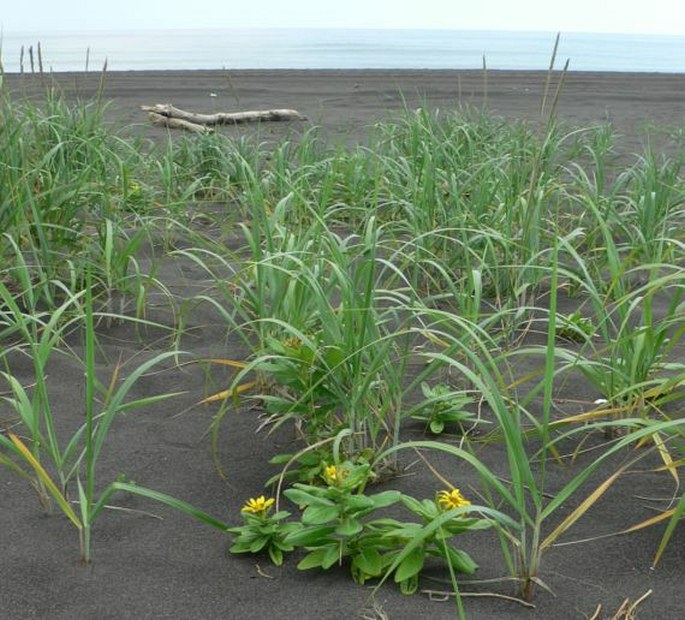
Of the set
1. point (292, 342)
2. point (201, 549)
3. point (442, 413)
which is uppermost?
point (292, 342)

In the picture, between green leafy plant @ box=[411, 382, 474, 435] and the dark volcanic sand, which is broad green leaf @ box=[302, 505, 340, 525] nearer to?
the dark volcanic sand

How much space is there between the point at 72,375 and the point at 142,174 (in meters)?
1.78

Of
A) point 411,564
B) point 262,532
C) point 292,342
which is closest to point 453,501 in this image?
point 411,564

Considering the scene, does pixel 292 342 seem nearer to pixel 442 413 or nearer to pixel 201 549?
pixel 442 413

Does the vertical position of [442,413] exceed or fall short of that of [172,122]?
it falls short

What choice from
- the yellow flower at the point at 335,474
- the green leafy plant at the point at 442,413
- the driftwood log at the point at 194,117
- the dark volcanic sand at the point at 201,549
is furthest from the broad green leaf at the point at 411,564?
the driftwood log at the point at 194,117

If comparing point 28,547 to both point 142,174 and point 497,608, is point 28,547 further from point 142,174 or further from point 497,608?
point 142,174

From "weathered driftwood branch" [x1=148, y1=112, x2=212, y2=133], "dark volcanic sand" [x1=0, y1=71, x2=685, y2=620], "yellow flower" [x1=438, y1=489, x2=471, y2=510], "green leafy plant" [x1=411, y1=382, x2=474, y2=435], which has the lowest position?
"dark volcanic sand" [x1=0, y1=71, x2=685, y2=620]

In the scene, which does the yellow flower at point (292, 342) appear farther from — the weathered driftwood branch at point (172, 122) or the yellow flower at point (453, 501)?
the weathered driftwood branch at point (172, 122)

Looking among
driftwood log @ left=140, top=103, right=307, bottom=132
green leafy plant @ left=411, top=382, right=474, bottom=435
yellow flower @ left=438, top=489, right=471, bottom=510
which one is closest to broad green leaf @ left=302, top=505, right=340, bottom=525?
yellow flower @ left=438, top=489, right=471, bottom=510

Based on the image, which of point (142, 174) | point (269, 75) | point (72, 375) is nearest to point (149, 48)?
point (269, 75)

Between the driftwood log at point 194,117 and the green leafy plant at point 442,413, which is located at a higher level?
the driftwood log at point 194,117

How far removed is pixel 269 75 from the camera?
13.3 m

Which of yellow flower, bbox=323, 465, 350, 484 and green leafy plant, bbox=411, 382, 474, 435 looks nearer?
yellow flower, bbox=323, 465, 350, 484
